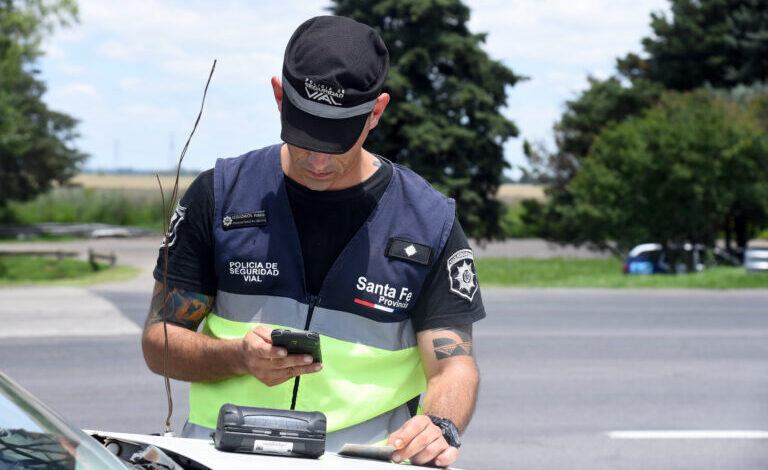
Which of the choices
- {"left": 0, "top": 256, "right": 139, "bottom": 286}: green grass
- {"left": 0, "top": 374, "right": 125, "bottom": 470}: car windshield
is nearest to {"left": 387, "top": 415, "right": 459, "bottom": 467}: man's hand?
{"left": 0, "top": 374, "right": 125, "bottom": 470}: car windshield

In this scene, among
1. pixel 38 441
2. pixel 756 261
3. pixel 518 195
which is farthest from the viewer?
pixel 518 195

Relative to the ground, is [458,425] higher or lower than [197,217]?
lower

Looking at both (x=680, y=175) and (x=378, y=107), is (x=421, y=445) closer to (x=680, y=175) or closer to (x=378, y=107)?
(x=378, y=107)

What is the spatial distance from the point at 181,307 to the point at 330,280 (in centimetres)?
36

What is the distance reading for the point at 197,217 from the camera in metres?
2.35

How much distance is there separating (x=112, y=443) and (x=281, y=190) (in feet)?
2.26

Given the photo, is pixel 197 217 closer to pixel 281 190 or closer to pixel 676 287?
pixel 281 190

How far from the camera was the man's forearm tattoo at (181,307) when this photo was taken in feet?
7.87

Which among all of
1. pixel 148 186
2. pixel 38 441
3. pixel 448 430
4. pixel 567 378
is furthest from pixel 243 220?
pixel 148 186

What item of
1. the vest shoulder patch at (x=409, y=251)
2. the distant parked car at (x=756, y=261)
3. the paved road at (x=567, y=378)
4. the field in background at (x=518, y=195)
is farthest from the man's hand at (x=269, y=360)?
the field in background at (x=518, y=195)

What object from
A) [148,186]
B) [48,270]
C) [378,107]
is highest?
[378,107]

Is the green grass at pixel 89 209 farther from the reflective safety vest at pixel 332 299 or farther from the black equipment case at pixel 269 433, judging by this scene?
the black equipment case at pixel 269 433

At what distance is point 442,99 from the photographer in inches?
1601

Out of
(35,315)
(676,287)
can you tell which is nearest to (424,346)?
(35,315)
